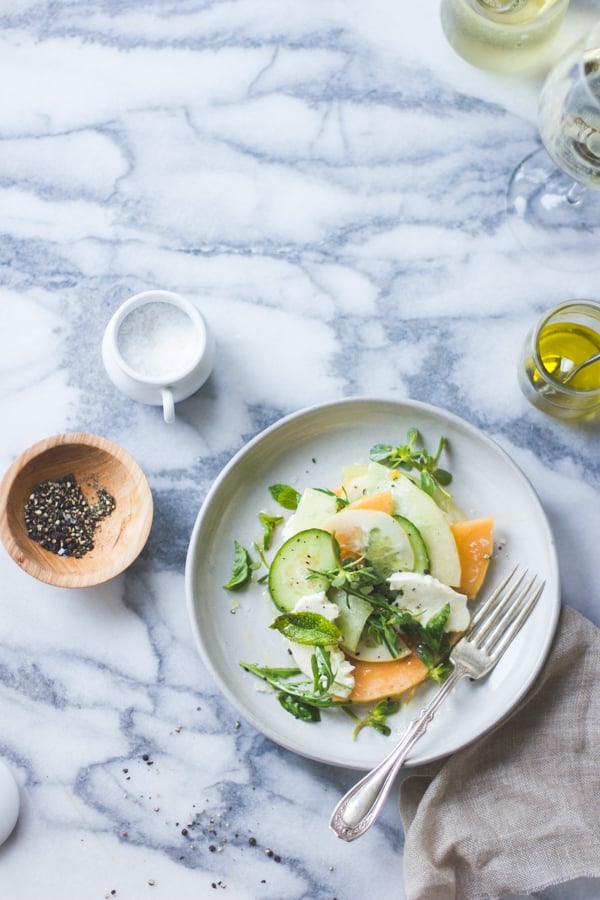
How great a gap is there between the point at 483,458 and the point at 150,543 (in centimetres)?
61

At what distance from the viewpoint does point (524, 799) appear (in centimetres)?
161

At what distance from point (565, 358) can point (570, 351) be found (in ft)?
0.05

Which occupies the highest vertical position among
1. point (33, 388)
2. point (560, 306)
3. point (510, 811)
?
point (560, 306)

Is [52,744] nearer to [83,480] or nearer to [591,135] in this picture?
[83,480]

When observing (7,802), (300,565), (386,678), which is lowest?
(7,802)

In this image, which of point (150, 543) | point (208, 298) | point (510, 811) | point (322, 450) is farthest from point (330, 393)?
point (510, 811)

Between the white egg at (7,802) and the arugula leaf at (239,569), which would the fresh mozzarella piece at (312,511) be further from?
the white egg at (7,802)

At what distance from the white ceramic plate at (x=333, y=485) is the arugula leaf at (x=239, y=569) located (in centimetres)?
1

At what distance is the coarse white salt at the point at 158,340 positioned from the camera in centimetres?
162

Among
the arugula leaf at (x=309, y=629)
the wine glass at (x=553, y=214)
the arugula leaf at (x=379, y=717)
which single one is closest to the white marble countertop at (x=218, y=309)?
the wine glass at (x=553, y=214)

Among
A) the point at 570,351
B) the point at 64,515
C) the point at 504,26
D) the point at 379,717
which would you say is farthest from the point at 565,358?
the point at 64,515

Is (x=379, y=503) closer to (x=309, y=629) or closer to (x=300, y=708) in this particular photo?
(x=309, y=629)

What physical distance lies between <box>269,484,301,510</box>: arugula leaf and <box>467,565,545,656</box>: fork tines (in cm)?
36

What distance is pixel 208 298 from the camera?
5.76 feet
